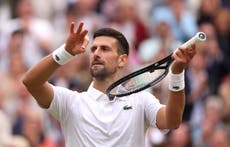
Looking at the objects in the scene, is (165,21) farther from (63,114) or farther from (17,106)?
(63,114)

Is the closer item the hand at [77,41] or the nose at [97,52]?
the hand at [77,41]

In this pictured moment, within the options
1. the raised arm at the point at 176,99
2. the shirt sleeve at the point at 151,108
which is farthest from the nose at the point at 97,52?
the raised arm at the point at 176,99

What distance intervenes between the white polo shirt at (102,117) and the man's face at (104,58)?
0.22 m

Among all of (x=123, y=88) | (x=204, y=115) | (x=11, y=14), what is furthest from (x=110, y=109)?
(x=11, y=14)

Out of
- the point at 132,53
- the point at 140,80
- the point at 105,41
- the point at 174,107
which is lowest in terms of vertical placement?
the point at 174,107

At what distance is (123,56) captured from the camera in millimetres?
10578

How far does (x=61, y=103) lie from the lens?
33.6 feet

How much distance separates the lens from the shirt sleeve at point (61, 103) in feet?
33.6

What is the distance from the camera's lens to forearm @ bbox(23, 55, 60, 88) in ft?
32.7

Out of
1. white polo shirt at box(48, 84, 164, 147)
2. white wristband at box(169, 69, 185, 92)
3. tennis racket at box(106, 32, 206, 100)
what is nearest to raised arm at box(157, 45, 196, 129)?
white wristband at box(169, 69, 185, 92)

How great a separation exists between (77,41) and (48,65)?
0.35 meters

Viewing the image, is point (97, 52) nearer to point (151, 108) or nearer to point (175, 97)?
point (151, 108)

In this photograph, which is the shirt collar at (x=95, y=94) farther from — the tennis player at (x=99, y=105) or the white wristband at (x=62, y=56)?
the white wristband at (x=62, y=56)

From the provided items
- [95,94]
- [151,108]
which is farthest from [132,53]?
[151,108]
